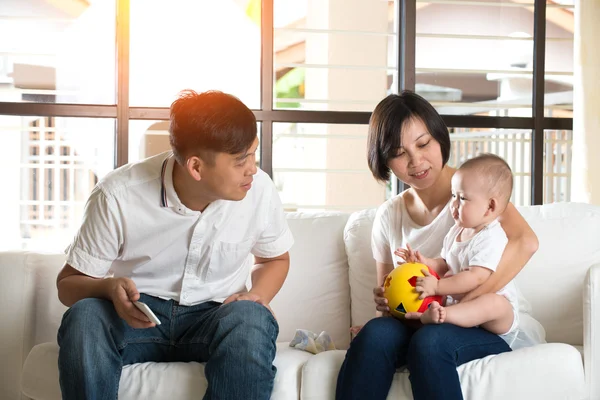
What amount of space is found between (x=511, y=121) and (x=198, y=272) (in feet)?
6.14

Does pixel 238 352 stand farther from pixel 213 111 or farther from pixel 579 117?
pixel 579 117

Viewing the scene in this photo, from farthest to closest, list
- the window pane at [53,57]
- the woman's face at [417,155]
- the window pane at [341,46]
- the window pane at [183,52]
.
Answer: the window pane at [341,46], the window pane at [183,52], the window pane at [53,57], the woman's face at [417,155]

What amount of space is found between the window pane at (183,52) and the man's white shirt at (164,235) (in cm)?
159

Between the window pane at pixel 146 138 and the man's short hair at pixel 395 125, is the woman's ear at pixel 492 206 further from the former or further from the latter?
the window pane at pixel 146 138

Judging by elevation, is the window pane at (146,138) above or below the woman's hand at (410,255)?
above

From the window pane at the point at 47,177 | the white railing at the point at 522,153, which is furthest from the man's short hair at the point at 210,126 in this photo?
the white railing at the point at 522,153

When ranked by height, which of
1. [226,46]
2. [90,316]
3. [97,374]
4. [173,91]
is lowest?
[97,374]

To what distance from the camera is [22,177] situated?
3.92m

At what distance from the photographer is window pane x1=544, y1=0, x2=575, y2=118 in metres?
4.11

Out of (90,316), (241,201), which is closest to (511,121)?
(241,201)

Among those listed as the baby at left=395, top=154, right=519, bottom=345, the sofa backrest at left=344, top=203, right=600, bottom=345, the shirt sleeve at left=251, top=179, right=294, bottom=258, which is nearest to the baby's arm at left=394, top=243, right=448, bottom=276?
the baby at left=395, top=154, right=519, bottom=345

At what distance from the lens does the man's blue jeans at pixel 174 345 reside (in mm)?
1763

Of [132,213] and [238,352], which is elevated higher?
[132,213]

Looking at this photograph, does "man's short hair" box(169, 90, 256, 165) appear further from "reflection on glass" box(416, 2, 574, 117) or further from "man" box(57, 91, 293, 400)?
"reflection on glass" box(416, 2, 574, 117)
